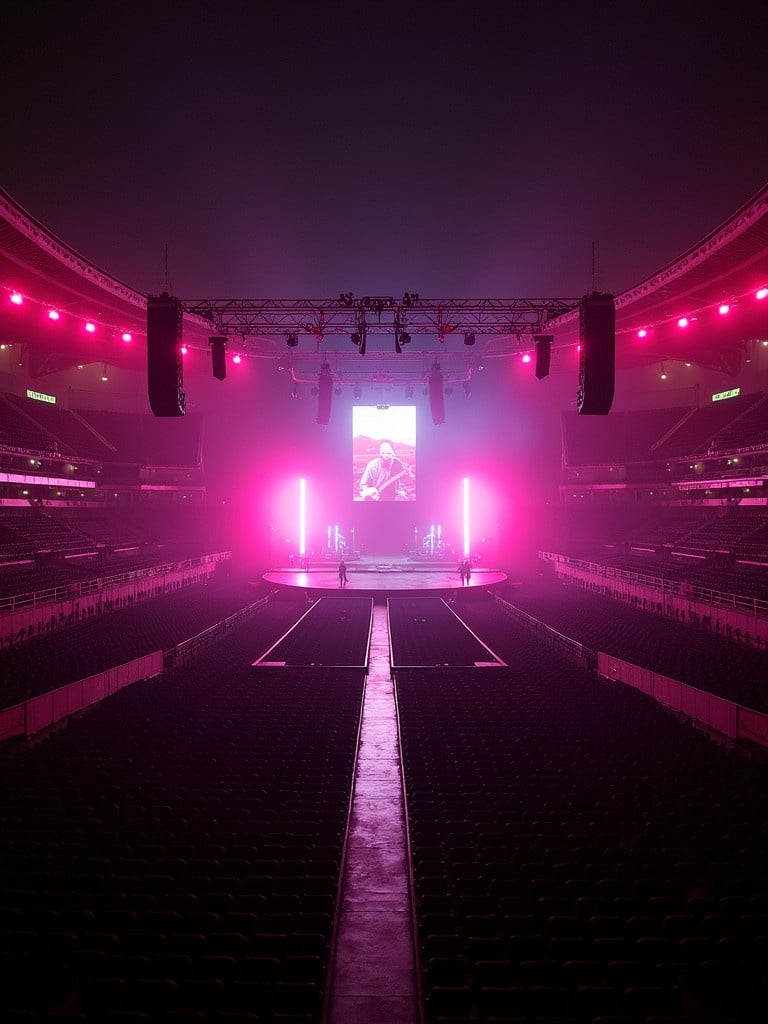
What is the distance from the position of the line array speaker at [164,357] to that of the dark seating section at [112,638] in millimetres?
6970

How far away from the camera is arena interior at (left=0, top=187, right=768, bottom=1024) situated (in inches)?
198

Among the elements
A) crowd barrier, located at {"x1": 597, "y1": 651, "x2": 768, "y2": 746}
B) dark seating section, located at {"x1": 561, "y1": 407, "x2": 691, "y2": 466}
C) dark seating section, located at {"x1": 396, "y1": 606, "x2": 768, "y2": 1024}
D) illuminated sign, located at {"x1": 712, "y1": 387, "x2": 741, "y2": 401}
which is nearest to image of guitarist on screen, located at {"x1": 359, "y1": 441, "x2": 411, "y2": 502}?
dark seating section, located at {"x1": 561, "y1": 407, "x2": 691, "y2": 466}

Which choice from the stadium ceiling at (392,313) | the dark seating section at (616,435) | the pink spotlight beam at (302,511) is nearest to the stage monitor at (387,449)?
the stadium ceiling at (392,313)

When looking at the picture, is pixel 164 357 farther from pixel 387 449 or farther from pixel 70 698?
pixel 387 449

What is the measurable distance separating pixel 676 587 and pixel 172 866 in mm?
23289

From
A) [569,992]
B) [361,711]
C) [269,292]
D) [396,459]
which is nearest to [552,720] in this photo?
[361,711]

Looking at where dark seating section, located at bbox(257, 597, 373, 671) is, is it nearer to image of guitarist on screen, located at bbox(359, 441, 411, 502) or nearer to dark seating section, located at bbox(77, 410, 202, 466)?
image of guitarist on screen, located at bbox(359, 441, 411, 502)

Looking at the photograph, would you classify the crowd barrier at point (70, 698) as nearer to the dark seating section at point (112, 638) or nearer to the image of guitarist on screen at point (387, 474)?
the dark seating section at point (112, 638)

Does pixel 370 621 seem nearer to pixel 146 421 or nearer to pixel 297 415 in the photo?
pixel 297 415

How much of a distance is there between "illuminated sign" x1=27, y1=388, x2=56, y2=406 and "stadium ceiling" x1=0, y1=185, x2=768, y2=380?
1140mm

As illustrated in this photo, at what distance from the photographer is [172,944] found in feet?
16.4

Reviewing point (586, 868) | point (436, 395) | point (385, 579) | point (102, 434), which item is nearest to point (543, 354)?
point (436, 395)

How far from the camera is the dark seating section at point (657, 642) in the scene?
13258 millimetres

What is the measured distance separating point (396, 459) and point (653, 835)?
3392cm
